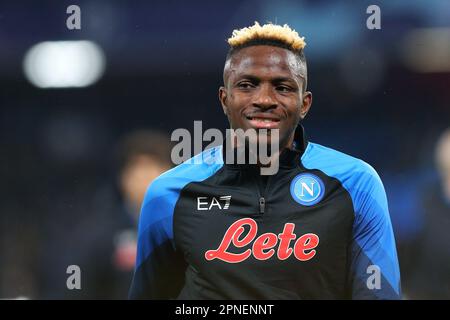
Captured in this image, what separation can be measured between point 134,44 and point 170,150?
1.87ft

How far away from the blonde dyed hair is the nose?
0.22 m

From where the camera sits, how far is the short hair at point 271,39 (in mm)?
2541

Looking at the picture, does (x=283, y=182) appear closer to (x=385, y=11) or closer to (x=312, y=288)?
(x=312, y=288)

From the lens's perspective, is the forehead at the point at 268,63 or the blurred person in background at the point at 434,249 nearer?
the forehead at the point at 268,63

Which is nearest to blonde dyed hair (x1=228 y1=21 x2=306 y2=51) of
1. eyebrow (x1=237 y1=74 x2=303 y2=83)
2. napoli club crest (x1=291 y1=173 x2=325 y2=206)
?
eyebrow (x1=237 y1=74 x2=303 y2=83)

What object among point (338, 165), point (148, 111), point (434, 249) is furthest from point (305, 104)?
point (434, 249)

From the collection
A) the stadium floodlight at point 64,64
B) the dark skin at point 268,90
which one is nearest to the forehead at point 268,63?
the dark skin at point 268,90

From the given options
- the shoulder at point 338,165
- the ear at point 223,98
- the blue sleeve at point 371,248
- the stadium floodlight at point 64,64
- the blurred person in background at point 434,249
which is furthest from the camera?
the stadium floodlight at point 64,64

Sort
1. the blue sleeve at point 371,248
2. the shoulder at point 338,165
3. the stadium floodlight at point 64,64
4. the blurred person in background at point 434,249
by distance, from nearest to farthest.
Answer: the blue sleeve at point 371,248 → the shoulder at point 338,165 → the blurred person in background at point 434,249 → the stadium floodlight at point 64,64

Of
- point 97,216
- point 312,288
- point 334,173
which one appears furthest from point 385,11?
point 97,216

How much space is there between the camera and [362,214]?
2459mm

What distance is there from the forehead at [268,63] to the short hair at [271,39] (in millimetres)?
28

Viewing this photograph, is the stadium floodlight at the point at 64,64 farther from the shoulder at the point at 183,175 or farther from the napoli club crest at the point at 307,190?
the napoli club crest at the point at 307,190
